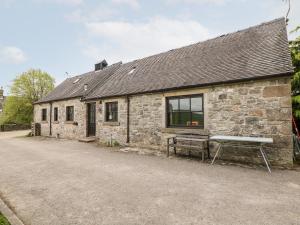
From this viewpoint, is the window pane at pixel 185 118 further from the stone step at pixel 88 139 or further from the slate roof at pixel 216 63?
the stone step at pixel 88 139

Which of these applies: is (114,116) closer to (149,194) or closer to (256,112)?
(256,112)

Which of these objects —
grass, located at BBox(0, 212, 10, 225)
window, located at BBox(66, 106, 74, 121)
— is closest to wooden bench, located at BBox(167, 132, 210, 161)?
grass, located at BBox(0, 212, 10, 225)

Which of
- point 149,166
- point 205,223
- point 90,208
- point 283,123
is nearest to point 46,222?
point 90,208

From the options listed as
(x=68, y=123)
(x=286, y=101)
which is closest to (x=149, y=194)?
(x=286, y=101)

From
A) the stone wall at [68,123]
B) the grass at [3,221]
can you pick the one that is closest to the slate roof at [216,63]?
the stone wall at [68,123]

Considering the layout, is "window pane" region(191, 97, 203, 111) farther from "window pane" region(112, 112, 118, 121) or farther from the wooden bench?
"window pane" region(112, 112, 118, 121)

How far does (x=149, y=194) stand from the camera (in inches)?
168

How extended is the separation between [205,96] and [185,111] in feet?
3.94

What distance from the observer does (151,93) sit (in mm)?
9875

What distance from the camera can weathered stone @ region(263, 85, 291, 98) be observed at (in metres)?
6.44

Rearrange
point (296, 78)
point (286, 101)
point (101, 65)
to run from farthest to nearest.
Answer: point (101, 65) < point (296, 78) < point (286, 101)

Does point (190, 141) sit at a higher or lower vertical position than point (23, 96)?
lower

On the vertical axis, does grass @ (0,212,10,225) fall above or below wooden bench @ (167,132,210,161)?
below

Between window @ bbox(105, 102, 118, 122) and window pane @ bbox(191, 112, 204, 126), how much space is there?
5.22 meters
